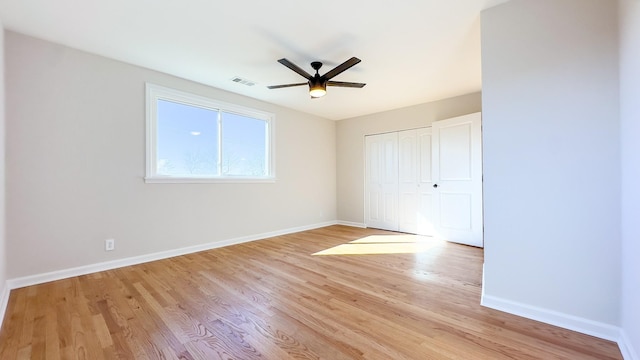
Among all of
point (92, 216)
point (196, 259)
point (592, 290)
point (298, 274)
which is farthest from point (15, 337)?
point (592, 290)

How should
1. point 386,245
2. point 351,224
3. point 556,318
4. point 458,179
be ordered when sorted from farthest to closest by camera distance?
point 351,224, point 458,179, point 386,245, point 556,318

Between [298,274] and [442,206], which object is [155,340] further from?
[442,206]

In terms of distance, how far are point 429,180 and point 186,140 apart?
162 inches

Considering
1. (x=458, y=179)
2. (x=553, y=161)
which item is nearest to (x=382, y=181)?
(x=458, y=179)

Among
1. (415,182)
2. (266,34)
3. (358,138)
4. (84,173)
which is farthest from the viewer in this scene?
→ (358,138)

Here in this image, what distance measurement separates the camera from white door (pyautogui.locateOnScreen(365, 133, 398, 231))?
5.33 metres

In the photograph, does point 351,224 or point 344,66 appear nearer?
point 344,66

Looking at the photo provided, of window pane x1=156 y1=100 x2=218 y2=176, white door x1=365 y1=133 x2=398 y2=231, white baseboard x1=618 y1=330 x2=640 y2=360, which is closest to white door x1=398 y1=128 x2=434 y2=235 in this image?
white door x1=365 y1=133 x2=398 y2=231

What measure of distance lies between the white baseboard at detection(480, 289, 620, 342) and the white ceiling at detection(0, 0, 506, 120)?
7.72ft

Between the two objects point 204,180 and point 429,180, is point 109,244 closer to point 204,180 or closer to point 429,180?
point 204,180

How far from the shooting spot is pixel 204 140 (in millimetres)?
3924

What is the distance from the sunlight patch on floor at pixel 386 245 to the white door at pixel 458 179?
0.41m

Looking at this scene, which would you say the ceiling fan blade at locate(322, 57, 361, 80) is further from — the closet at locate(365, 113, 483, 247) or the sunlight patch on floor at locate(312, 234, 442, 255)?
the closet at locate(365, 113, 483, 247)

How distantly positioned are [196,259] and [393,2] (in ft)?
11.6
